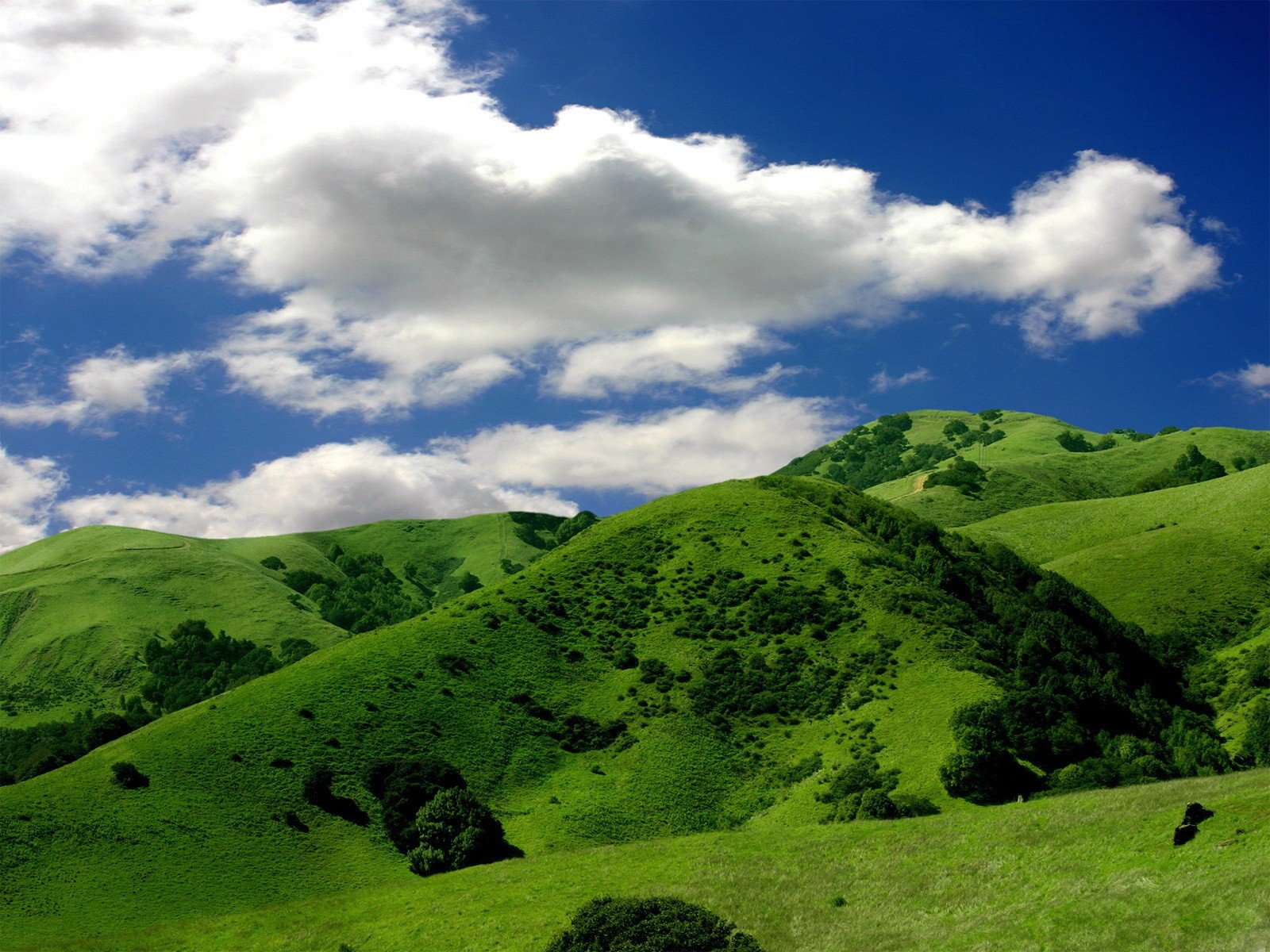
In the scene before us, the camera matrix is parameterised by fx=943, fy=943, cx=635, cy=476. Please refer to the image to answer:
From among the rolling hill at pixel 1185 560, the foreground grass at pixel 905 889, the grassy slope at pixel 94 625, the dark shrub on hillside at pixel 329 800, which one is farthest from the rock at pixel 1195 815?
the grassy slope at pixel 94 625

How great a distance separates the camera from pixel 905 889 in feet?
129

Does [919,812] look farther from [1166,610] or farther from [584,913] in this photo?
[1166,610]

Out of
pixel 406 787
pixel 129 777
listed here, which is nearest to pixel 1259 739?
pixel 406 787

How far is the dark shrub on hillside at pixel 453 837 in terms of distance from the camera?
214 ft

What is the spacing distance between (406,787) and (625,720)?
885 inches

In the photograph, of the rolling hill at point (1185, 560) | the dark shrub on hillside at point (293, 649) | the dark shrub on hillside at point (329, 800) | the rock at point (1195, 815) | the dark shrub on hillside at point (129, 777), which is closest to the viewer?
the rock at point (1195, 815)

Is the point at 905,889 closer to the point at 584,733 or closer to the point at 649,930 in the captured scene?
the point at 649,930

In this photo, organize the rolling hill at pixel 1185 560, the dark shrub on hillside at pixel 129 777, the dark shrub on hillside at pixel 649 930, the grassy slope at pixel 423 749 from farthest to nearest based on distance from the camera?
the rolling hill at pixel 1185 560
the dark shrub on hillside at pixel 129 777
the grassy slope at pixel 423 749
the dark shrub on hillside at pixel 649 930

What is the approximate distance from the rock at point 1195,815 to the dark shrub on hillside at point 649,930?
17.3 metres

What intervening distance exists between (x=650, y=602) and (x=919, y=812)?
51428 mm

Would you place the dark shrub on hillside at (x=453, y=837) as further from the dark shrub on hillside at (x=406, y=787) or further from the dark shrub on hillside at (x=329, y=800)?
the dark shrub on hillside at (x=329, y=800)

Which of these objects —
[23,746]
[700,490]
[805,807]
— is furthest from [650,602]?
[23,746]

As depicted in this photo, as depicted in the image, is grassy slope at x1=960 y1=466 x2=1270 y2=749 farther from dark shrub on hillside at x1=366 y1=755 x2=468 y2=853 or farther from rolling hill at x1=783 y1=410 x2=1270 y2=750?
dark shrub on hillside at x1=366 y1=755 x2=468 y2=853

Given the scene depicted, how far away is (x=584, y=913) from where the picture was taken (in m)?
41.8
